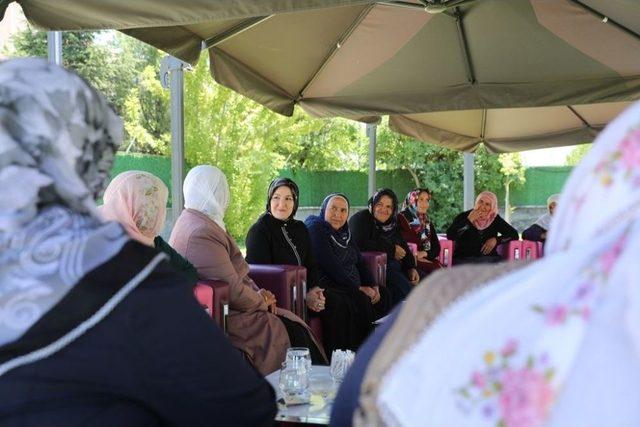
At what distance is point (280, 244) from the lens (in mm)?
4910

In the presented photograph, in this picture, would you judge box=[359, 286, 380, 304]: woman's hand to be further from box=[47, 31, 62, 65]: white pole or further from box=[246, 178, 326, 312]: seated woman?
box=[47, 31, 62, 65]: white pole

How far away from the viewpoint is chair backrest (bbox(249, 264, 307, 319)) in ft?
14.8

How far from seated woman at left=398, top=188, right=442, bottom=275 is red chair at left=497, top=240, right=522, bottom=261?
72 cm

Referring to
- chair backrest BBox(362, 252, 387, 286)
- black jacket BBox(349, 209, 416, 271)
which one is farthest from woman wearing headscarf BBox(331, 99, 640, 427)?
black jacket BBox(349, 209, 416, 271)

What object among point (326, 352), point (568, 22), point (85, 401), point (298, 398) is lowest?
point (326, 352)

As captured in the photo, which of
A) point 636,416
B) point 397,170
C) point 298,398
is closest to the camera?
point 636,416

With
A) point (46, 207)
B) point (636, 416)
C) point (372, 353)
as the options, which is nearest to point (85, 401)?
point (46, 207)

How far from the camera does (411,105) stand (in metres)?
5.24

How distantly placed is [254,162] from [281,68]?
9.41m

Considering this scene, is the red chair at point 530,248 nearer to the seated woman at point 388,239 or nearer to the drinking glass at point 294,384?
the seated woman at point 388,239

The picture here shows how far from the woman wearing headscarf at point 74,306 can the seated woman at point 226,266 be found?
2.51 metres

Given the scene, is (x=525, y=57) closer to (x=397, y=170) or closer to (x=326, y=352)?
(x=326, y=352)

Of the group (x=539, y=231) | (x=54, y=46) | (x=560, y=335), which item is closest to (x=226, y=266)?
(x=54, y=46)

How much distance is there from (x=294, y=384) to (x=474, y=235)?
17.7ft
